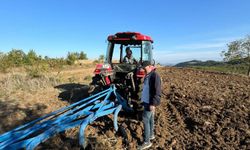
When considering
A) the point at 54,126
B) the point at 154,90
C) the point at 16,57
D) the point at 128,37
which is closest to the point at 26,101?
the point at 128,37

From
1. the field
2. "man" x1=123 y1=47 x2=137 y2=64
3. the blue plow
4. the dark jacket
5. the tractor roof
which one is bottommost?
the field

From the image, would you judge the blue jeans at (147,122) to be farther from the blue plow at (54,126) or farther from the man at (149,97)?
the blue plow at (54,126)

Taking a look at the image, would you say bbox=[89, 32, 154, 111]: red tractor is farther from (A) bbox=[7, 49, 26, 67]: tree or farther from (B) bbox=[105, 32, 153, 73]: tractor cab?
(A) bbox=[7, 49, 26, 67]: tree

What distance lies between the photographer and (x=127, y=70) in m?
6.88

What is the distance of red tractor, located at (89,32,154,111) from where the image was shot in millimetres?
6238

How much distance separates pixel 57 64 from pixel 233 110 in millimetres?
18281

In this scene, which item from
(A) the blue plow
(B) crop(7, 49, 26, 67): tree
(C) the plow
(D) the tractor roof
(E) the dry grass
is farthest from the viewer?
(B) crop(7, 49, 26, 67): tree

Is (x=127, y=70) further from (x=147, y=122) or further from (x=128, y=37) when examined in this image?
(x=147, y=122)

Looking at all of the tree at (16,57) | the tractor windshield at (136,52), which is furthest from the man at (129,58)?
the tree at (16,57)

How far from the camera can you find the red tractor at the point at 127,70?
624 cm

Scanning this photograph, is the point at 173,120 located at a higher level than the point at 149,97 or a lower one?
lower

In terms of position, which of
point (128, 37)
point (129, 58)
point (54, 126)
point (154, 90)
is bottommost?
point (54, 126)

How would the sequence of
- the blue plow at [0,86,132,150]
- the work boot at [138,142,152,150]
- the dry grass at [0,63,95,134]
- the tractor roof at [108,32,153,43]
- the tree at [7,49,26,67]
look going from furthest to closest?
the tree at [7,49,26,67] < the tractor roof at [108,32,153,43] < the dry grass at [0,63,95,134] < the work boot at [138,142,152,150] < the blue plow at [0,86,132,150]

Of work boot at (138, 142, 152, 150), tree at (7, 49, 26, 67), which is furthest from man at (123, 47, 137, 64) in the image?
tree at (7, 49, 26, 67)
